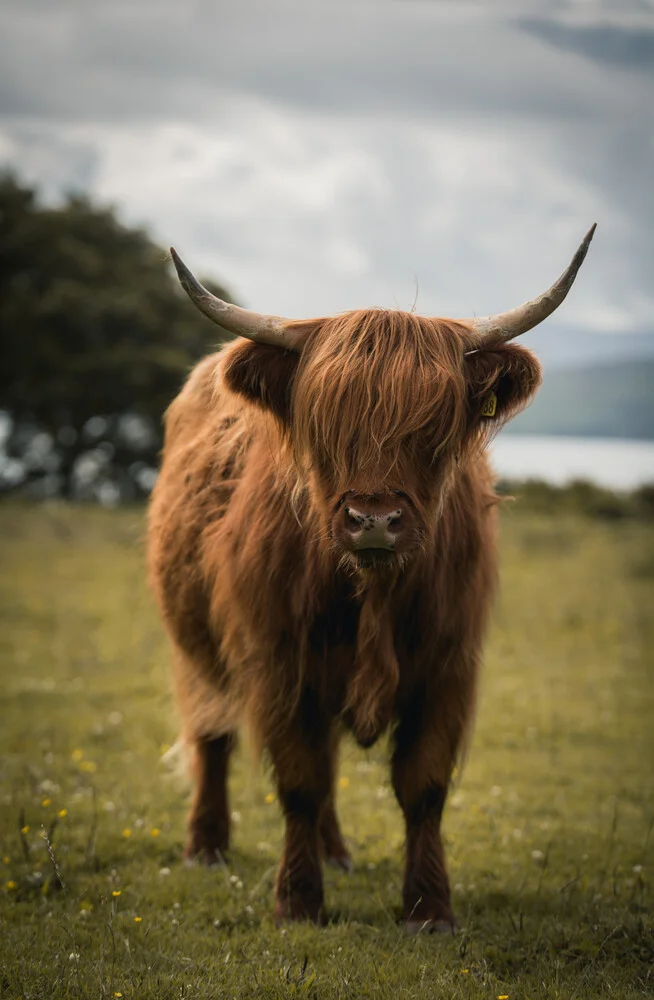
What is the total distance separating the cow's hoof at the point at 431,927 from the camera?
3.94 meters

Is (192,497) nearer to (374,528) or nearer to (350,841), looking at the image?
(374,528)

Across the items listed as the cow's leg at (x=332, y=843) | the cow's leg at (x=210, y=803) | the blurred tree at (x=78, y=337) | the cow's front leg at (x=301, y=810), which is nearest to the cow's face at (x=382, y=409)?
the cow's front leg at (x=301, y=810)

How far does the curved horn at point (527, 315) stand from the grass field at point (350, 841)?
89.3 inches

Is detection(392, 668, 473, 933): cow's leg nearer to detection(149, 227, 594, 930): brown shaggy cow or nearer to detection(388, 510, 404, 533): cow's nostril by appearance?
detection(149, 227, 594, 930): brown shaggy cow

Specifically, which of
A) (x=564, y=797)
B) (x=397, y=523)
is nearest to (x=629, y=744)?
(x=564, y=797)

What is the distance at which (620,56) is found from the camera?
15531mm

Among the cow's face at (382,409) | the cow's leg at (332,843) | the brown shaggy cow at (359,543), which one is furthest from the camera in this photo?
the cow's leg at (332,843)

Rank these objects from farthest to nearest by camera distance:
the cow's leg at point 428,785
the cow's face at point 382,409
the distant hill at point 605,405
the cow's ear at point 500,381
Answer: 1. the distant hill at point 605,405
2. the cow's leg at point 428,785
3. the cow's ear at point 500,381
4. the cow's face at point 382,409

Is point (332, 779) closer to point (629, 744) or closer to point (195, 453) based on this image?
point (195, 453)

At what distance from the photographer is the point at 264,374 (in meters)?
3.75

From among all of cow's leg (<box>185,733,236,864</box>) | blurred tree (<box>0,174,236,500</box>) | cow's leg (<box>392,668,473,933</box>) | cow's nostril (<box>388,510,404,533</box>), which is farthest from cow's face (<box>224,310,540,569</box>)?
blurred tree (<box>0,174,236,500</box>)

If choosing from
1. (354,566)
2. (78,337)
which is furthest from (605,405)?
(78,337)

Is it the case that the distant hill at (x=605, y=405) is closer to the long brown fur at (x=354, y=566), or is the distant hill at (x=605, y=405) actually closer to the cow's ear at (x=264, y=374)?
the long brown fur at (x=354, y=566)

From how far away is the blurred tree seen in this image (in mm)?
29219
